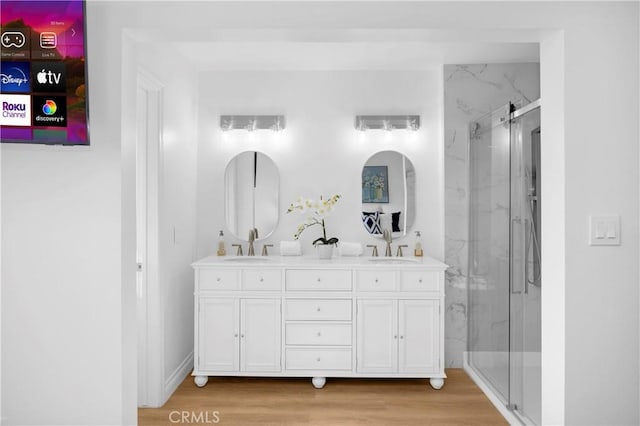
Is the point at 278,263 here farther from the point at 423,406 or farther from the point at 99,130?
the point at 99,130

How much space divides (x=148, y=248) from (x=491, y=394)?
2501 mm

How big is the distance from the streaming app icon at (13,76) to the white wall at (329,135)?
90.0 inches

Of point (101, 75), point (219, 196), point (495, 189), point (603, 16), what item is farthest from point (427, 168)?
point (101, 75)

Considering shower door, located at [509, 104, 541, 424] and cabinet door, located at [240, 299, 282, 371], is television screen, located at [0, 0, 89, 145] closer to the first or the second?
cabinet door, located at [240, 299, 282, 371]

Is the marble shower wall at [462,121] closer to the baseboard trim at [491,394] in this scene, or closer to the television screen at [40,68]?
the baseboard trim at [491,394]

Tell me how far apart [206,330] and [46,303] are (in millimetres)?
1618

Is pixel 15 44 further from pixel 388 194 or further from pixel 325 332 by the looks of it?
pixel 388 194

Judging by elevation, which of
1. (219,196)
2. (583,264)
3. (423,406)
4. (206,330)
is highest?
(219,196)

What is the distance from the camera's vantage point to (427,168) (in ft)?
13.3

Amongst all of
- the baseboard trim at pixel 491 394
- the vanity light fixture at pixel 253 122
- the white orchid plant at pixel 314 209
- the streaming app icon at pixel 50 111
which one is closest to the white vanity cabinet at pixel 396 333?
the baseboard trim at pixel 491 394

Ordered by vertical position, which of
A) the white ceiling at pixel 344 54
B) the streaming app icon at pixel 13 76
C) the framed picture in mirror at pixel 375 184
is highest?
the white ceiling at pixel 344 54

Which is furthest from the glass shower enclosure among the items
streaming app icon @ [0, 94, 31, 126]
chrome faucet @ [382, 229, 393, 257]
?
streaming app icon @ [0, 94, 31, 126]

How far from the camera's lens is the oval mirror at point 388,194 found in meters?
4.04

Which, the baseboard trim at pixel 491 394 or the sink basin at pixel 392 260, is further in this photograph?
the sink basin at pixel 392 260
